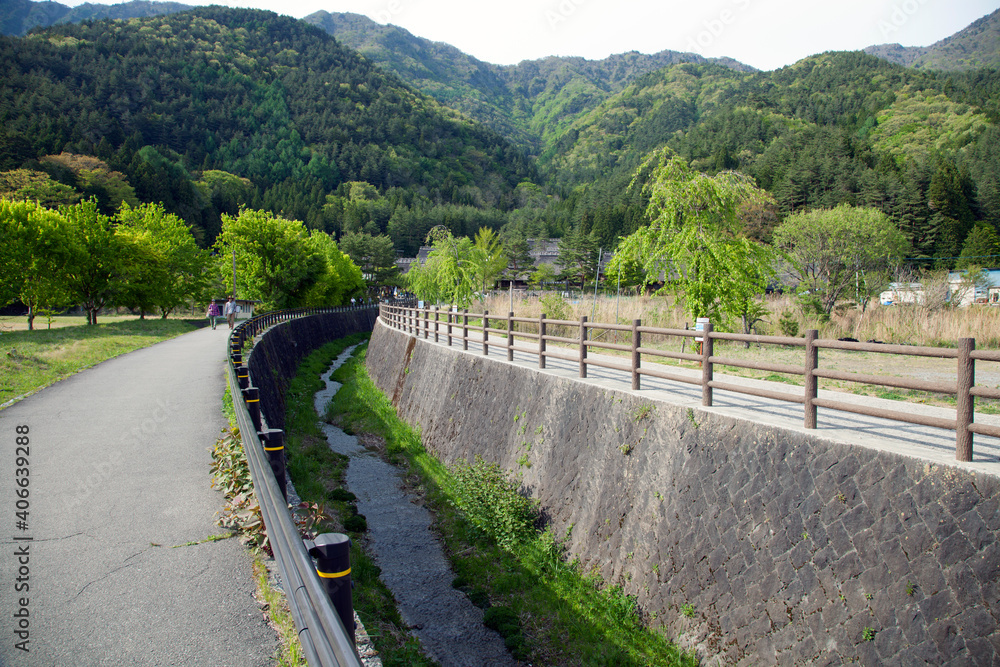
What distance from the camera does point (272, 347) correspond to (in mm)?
20672

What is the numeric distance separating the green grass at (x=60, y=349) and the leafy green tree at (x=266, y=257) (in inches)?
363

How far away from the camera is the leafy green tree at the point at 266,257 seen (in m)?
39.2

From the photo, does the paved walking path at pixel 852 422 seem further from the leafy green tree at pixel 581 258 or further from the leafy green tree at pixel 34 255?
the leafy green tree at pixel 581 258

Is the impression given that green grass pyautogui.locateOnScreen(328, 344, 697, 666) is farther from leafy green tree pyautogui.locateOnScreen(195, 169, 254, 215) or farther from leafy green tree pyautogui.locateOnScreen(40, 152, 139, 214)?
leafy green tree pyautogui.locateOnScreen(195, 169, 254, 215)

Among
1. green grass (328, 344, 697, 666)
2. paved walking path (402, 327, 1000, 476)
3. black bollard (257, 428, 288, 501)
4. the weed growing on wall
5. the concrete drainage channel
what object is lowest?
the concrete drainage channel

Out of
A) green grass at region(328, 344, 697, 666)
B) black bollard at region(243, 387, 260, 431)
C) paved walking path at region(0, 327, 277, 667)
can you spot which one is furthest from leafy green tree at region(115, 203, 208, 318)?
black bollard at region(243, 387, 260, 431)

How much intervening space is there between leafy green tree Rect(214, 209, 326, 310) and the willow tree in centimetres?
3339

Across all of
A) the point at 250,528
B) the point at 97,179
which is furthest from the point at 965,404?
the point at 97,179

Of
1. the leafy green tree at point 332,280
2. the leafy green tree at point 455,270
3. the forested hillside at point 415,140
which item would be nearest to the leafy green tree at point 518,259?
the forested hillside at point 415,140

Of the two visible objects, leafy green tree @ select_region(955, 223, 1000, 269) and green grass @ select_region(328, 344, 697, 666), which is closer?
green grass @ select_region(328, 344, 697, 666)

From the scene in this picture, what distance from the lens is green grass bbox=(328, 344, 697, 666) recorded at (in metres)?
6.19

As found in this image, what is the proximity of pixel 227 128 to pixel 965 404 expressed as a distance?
165m

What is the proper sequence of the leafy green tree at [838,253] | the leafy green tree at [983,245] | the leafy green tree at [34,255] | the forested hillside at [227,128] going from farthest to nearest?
1. the forested hillside at [227,128]
2. the leafy green tree at [983,245]
3. the leafy green tree at [34,255]
4. the leafy green tree at [838,253]

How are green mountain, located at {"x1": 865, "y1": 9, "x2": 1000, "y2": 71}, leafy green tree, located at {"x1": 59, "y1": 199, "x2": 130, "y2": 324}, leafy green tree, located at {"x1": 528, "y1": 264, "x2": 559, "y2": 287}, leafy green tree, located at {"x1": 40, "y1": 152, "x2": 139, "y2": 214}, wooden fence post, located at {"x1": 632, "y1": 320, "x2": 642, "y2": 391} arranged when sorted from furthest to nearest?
green mountain, located at {"x1": 865, "y1": 9, "x2": 1000, "y2": 71}
leafy green tree, located at {"x1": 528, "y1": 264, "x2": 559, "y2": 287}
leafy green tree, located at {"x1": 40, "y1": 152, "x2": 139, "y2": 214}
leafy green tree, located at {"x1": 59, "y1": 199, "x2": 130, "y2": 324}
wooden fence post, located at {"x1": 632, "y1": 320, "x2": 642, "y2": 391}
